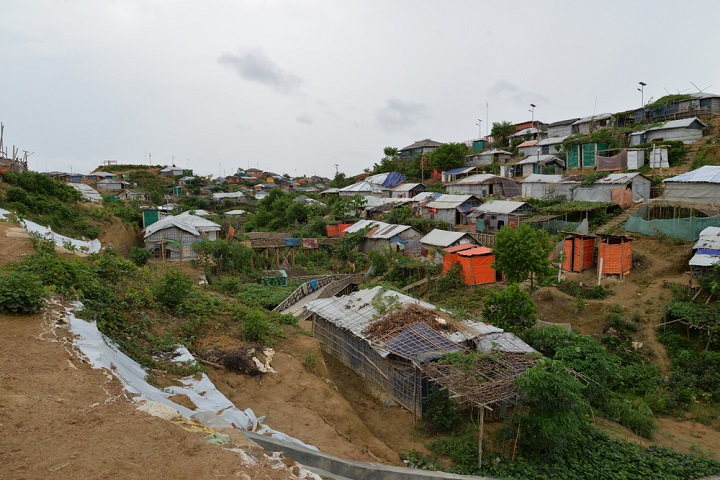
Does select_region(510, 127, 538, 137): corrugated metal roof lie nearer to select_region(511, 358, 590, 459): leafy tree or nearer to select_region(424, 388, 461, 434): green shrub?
select_region(424, 388, 461, 434): green shrub

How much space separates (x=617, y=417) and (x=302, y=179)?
247 feet

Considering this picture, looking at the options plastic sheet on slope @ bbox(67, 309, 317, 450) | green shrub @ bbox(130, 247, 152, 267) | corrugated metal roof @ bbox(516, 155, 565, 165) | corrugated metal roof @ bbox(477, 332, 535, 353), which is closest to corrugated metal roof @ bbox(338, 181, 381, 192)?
corrugated metal roof @ bbox(516, 155, 565, 165)

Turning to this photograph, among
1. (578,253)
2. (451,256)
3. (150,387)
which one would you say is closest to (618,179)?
(578,253)

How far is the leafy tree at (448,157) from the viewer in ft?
151

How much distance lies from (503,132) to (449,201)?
2270 centimetres

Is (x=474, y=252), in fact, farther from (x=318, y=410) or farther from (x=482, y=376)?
(x=318, y=410)

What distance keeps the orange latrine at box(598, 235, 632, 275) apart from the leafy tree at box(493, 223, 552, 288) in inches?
101

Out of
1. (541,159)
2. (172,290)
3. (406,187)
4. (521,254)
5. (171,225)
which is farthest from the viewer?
(406,187)

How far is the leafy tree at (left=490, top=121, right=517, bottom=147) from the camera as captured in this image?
168ft

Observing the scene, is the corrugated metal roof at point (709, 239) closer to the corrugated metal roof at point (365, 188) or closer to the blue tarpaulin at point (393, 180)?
the corrugated metal roof at point (365, 188)

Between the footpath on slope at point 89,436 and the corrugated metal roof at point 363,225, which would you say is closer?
the footpath on slope at point 89,436

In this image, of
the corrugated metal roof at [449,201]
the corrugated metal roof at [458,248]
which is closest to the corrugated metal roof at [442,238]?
the corrugated metal roof at [458,248]

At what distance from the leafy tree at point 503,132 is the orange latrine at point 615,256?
3332cm

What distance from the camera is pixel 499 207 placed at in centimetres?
2886
